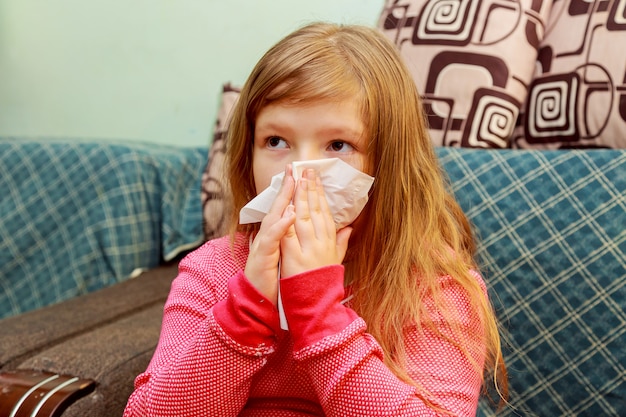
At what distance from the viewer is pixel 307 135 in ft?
2.51

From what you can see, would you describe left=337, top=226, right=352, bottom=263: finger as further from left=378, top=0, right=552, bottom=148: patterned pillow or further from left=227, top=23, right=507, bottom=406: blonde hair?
left=378, top=0, right=552, bottom=148: patterned pillow

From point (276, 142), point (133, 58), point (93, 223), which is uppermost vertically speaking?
point (276, 142)

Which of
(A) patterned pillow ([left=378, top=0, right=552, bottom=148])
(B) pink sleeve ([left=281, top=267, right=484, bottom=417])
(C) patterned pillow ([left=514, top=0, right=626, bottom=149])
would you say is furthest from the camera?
(A) patterned pillow ([left=378, top=0, right=552, bottom=148])

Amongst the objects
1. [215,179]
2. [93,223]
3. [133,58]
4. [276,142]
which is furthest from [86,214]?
[276,142]

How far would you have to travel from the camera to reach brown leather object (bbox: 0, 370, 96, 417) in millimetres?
831

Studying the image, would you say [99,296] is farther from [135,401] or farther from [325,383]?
[325,383]

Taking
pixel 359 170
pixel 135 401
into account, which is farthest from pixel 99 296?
pixel 359 170

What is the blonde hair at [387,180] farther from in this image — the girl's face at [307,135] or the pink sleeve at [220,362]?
the pink sleeve at [220,362]

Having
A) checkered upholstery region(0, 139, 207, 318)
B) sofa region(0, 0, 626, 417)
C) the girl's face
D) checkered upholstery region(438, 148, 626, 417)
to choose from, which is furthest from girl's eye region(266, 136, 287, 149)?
checkered upholstery region(0, 139, 207, 318)

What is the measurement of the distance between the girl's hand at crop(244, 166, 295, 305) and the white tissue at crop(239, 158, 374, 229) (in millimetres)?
41

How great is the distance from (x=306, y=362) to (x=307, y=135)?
27 centimetres

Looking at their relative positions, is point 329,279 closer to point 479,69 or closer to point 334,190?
point 334,190

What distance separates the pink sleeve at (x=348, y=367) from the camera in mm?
670

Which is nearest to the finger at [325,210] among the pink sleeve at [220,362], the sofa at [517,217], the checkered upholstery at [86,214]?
the pink sleeve at [220,362]
